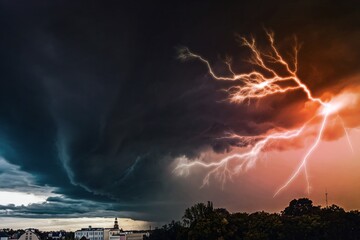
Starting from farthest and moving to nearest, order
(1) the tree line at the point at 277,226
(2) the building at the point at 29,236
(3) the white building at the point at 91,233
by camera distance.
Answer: (3) the white building at the point at 91,233, (2) the building at the point at 29,236, (1) the tree line at the point at 277,226

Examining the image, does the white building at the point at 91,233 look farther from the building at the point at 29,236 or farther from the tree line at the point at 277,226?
the tree line at the point at 277,226

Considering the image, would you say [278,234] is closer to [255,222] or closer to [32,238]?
[255,222]

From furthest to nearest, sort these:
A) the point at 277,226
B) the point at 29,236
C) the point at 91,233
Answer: the point at 91,233 → the point at 29,236 → the point at 277,226

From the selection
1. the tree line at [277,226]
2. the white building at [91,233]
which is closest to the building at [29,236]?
the white building at [91,233]

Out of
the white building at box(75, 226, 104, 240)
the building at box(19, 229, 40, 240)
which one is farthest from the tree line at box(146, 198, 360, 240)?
the white building at box(75, 226, 104, 240)

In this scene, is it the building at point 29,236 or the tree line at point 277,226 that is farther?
the building at point 29,236

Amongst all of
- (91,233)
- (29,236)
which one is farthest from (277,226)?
(91,233)

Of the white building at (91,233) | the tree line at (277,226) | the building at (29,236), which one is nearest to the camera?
the tree line at (277,226)

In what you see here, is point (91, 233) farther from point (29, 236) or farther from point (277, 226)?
point (277, 226)
